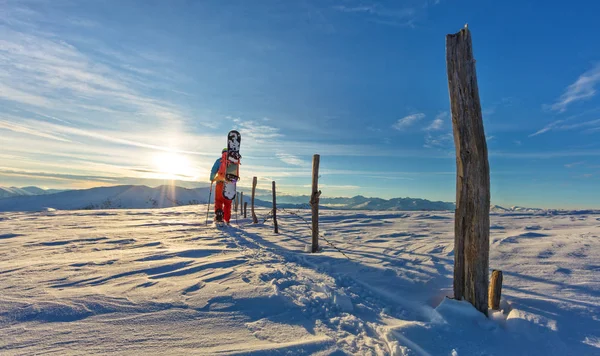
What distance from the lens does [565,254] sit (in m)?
5.21

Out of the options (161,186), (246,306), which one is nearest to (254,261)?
(246,306)

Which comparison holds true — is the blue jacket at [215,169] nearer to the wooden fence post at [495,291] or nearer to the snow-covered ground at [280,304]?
the snow-covered ground at [280,304]

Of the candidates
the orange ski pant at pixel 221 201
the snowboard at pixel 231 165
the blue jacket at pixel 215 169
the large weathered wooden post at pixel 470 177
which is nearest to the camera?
the large weathered wooden post at pixel 470 177

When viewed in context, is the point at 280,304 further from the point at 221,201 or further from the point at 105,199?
the point at 105,199

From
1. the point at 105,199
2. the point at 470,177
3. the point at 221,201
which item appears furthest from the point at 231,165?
the point at 105,199

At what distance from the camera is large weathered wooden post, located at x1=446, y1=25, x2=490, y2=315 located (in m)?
3.07

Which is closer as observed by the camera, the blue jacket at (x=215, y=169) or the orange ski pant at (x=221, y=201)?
the orange ski pant at (x=221, y=201)

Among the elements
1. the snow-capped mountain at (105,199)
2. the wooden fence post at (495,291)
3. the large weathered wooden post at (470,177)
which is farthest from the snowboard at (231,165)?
the snow-capped mountain at (105,199)

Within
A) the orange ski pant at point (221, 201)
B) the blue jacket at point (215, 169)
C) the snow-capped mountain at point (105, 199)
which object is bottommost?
the snow-capped mountain at point (105, 199)

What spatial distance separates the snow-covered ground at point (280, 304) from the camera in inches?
93.0

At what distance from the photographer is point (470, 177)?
10.2 ft

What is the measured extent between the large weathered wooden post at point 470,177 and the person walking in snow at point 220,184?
8.45m

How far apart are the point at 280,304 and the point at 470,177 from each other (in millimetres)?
2573

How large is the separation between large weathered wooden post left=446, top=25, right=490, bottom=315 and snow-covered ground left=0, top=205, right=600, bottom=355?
1.04 feet
